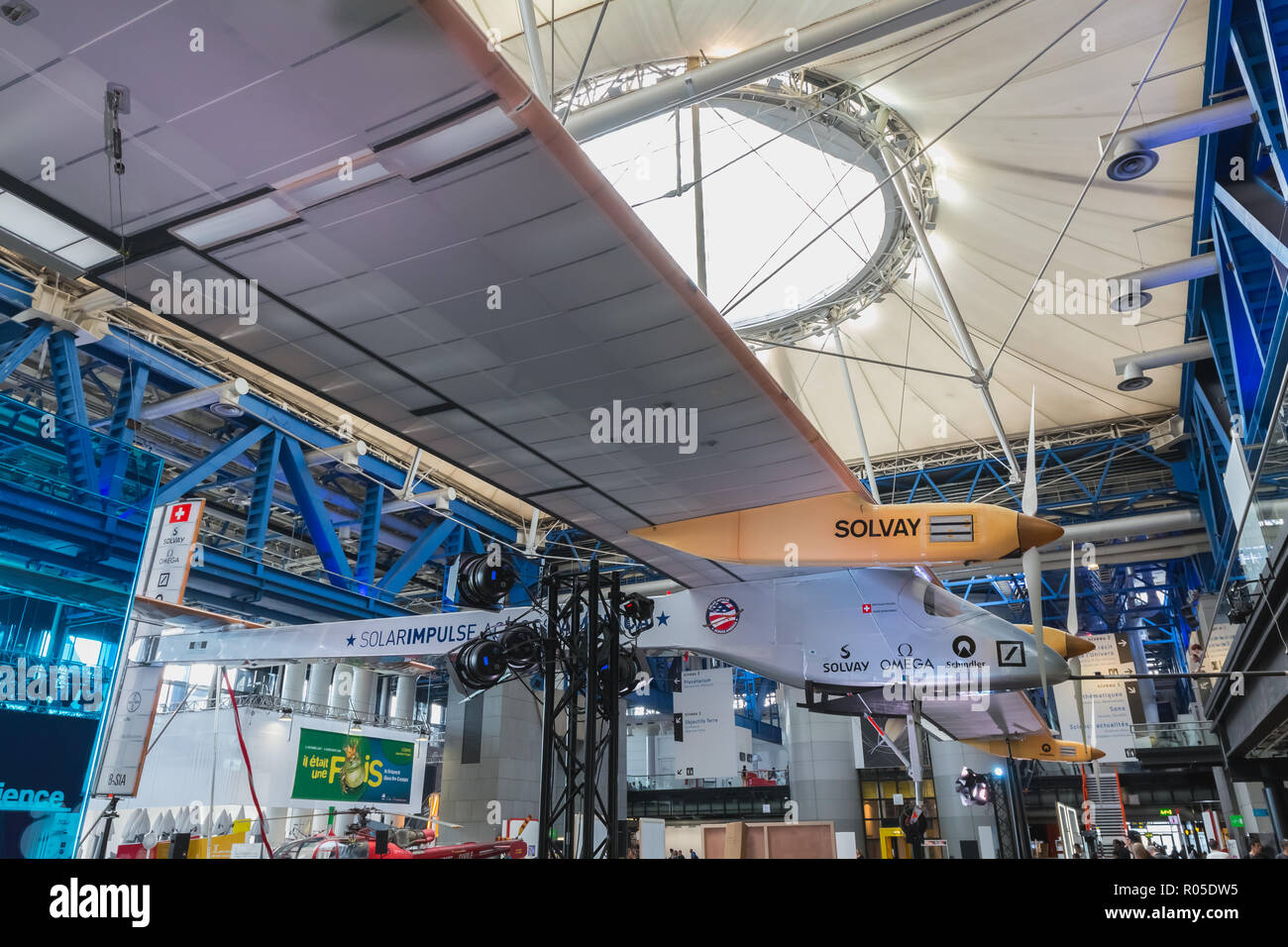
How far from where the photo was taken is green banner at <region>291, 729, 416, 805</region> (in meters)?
17.6

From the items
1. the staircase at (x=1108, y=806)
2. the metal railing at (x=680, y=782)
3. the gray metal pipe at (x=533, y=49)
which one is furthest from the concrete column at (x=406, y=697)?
the gray metal pipe at (x=533, y=49)

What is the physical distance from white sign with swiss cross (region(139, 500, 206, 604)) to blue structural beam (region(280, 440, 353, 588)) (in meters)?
5.08

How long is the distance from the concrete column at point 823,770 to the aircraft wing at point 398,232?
864 inches

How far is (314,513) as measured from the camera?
16438 millimetres

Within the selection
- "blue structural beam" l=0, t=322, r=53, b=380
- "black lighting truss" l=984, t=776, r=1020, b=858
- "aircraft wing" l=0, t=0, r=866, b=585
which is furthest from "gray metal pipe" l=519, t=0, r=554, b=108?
"black lighting truss" l=984, t=776, r=1020, b=858

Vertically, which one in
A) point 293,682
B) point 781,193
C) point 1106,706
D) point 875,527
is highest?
point 781,193

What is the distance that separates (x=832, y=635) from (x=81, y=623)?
8.72 meters

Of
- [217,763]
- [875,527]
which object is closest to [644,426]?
[875,527]

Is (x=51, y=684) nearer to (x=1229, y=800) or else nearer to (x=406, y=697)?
(x=1229, y=800)

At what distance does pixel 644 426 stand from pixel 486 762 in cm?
1827
